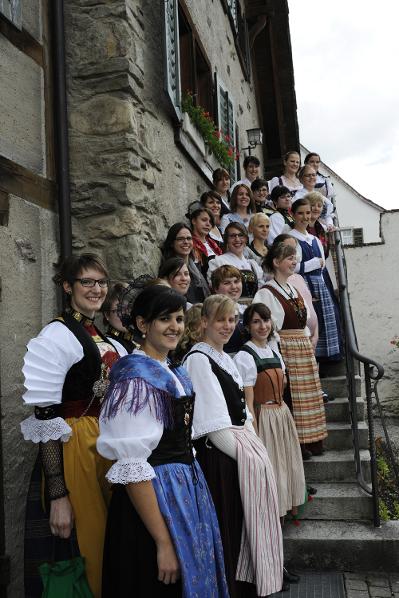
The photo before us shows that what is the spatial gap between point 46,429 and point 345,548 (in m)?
2.19

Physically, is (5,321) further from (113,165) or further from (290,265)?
(290,265)

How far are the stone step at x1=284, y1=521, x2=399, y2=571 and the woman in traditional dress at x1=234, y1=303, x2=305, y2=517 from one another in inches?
8.8

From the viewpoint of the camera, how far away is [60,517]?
7.00 feet

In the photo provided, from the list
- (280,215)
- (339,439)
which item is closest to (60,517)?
(339,439)

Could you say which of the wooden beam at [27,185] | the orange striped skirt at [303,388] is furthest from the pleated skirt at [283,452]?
the wooden beam at [27,185]

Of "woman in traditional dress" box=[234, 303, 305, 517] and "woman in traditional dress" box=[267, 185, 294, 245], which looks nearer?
"woman in traditional dress" box=[234, 303, 305, 517]

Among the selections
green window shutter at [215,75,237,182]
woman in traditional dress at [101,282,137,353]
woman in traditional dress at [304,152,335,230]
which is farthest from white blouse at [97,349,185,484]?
green window shutter at [215,75,237,182]

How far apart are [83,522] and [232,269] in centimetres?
218

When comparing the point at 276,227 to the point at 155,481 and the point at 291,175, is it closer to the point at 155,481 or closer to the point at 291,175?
the point at 291,175

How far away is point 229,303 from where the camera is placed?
2.75 meters

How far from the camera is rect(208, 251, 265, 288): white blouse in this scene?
4727 mm

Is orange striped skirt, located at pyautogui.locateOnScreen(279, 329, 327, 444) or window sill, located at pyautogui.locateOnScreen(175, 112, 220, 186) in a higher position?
window sill, located at pyautogui.locateOnScreen(175, 112, 220, 186)

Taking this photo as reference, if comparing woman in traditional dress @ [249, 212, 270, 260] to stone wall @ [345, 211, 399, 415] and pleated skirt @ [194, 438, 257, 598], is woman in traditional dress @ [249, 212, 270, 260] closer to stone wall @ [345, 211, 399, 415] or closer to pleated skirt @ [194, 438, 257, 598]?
pleated skirt @ [194, 438, 257, 598]

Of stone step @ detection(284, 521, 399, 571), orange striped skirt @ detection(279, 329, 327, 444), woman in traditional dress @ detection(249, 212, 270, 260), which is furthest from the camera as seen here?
woman in traditional dress @ detection(249, 212, 270, 260)
